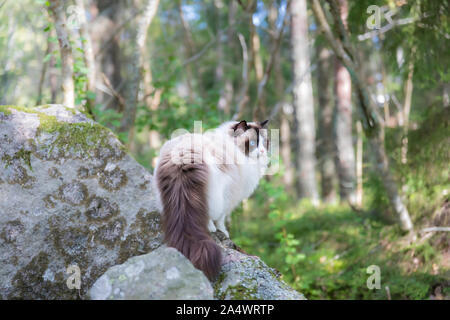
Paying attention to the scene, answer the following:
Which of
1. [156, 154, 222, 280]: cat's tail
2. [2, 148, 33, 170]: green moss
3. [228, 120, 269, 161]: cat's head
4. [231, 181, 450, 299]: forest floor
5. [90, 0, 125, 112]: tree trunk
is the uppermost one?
[90, 0, 125, 112]: tree trunk

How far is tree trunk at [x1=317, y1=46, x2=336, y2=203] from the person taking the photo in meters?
9.60

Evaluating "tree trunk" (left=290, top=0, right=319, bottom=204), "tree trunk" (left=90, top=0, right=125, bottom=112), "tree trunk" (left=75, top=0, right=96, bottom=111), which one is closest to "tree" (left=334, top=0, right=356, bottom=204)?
"tree trunk" (left=290, top=0, right=319, bottom=204)

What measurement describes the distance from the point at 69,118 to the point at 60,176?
66 cm

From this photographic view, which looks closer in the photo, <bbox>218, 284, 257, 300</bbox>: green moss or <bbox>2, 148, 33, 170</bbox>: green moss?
<bbox>218, 284, 257, 300</bbox>: green moss

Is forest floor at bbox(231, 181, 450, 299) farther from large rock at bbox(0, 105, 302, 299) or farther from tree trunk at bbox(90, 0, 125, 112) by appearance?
tree trunk at bbox(90, 0, 125, 112)

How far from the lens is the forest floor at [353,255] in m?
4.57

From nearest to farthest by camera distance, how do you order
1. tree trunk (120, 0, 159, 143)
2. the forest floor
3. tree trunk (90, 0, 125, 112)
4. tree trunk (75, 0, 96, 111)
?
the forest floor
tree trunk (75, 0, 96, 111)
tree trunk (120, 0, 159, 143)
tree trunk (90, 0, 125, 112)

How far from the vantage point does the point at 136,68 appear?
5.33m

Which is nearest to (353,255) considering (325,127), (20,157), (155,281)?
(155,281)

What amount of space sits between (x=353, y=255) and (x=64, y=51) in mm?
4941

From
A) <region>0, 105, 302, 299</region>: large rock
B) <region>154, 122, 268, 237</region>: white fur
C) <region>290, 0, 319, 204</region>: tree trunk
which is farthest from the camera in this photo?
<region>290, 0, 319, 204</region>: tree trunk

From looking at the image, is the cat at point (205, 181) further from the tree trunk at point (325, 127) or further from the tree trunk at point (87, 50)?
the tree trunk at point (325, 127)

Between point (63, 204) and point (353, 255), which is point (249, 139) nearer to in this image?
point (63, 204)

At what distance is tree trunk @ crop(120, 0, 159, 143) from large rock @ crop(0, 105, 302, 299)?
1.85 metres
